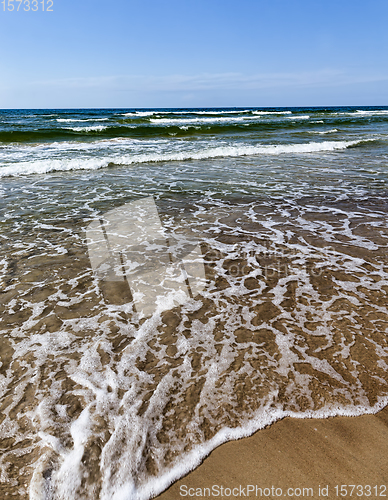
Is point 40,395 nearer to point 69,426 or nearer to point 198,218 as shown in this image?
point 69,426

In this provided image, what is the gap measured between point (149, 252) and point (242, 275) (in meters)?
1.48

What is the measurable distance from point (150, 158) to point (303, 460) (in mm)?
12801

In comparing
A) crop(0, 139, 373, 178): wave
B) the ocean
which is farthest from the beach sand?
crop(0, 139, 373, 178): wave

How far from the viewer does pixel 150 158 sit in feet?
44.0

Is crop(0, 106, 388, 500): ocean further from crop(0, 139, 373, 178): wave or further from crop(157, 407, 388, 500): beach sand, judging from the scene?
crop(0, 139, 373, 178): wave

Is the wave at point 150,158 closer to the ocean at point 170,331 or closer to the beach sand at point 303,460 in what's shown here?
the ocean at point 170,331

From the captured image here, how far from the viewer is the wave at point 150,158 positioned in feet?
36.4

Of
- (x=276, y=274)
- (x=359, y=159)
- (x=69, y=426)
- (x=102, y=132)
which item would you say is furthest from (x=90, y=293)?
(x=102, y=132)

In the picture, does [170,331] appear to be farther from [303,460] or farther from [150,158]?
[150,158]

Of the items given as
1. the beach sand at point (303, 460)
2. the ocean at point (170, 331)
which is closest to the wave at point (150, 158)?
the ocean at point (170, 331)

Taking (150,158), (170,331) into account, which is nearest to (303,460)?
(170,331)

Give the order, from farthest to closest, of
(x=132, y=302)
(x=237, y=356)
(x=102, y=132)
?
(x=102, y=132) → (x=132, y=302) → (x=237, y=356)

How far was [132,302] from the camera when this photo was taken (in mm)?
3492

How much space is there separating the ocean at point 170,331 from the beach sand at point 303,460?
0.26ft
